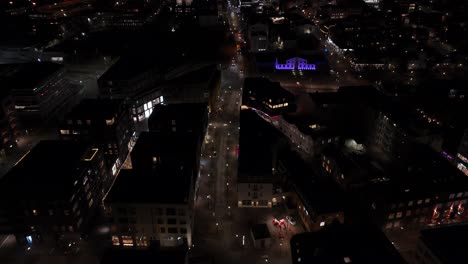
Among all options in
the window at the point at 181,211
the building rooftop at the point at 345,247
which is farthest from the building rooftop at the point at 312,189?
the window at the point at 181,211

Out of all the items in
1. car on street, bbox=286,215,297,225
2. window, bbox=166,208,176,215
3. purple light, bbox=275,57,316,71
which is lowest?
car on street, bbox=286,215,297,225

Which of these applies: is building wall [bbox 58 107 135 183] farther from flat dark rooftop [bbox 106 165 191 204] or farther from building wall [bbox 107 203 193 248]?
Answer: building wall [bbox 107 203 193 248]

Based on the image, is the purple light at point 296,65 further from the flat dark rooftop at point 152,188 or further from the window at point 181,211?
the window at point 181,211

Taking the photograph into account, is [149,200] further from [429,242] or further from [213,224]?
[429,242]

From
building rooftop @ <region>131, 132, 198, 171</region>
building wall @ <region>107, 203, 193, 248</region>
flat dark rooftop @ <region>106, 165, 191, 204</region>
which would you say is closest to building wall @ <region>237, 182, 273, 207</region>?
building rooftop @ <region>131, 132, 198, 171</region>

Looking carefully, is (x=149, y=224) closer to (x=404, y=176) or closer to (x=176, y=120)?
(x=176, y=120)

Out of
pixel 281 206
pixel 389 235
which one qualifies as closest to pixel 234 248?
pixel 281 206
